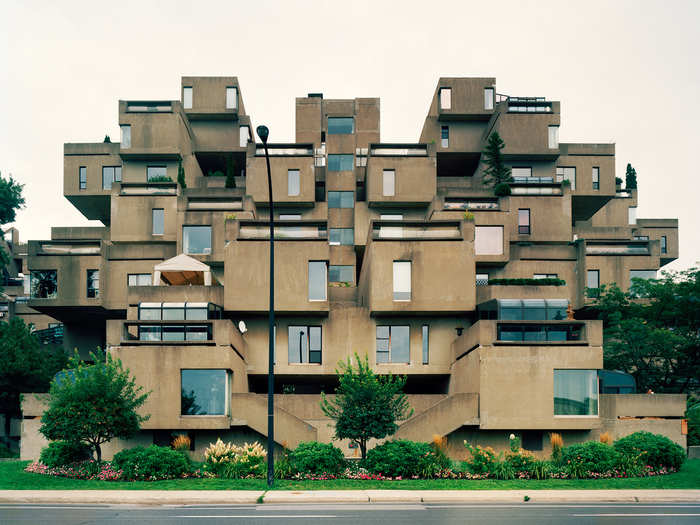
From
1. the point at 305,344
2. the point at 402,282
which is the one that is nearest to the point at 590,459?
the point at 402,282

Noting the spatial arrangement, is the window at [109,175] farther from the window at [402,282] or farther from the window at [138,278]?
the window at [402,282]

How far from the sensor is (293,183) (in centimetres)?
4781

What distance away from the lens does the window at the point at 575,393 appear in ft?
102

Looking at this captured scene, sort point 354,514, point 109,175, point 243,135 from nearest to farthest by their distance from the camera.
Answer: point 354,514
point 109,175
point 243,135

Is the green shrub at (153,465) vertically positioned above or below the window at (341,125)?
below

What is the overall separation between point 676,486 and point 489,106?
37.4 metres

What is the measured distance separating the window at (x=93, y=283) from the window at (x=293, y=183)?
14661 mm

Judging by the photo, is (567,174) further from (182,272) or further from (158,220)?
(182,272)

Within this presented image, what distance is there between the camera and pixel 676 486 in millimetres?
22406

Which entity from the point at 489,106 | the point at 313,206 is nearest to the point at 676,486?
the point at 313,206

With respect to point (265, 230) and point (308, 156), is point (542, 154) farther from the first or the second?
point (265, 230)

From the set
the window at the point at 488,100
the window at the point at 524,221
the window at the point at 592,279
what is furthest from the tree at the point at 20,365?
the window at the point at 488,100

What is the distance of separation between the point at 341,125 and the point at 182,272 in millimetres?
22484

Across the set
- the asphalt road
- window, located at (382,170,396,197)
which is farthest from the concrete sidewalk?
window, located at (382,170,396,197)
